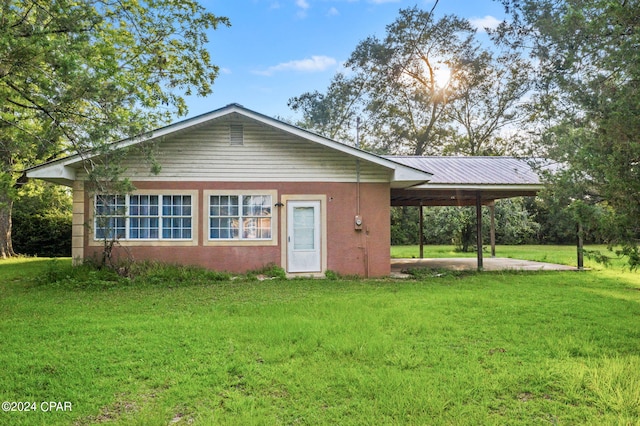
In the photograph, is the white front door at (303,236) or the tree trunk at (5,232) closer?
the white front door at (303,236)

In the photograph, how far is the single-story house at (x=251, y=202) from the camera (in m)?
10.3

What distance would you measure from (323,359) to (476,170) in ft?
33.9

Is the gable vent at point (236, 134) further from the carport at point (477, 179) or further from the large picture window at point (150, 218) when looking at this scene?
the carport at point (477, 179)

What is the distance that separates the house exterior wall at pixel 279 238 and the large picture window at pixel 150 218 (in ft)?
0.56

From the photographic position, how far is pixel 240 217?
1065 centimetres

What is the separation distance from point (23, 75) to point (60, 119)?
0.91 metres

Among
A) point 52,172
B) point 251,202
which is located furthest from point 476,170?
point 52,172

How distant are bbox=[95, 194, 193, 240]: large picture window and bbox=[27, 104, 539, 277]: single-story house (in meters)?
0.03

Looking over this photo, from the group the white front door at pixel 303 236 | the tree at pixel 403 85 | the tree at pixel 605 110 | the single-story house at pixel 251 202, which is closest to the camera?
the tree at pixel 605 110

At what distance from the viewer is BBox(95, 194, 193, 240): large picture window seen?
10359mm

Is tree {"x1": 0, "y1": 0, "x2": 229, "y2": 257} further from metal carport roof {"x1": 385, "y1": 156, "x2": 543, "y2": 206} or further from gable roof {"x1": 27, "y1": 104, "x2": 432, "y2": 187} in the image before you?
metal carport roof {"x1": 385, "y1": 156, "x2": 543, "y2": 206}

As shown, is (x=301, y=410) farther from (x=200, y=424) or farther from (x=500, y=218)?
(x=500, y=218)

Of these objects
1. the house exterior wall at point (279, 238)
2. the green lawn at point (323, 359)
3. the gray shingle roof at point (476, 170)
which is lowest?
the green lawn at point (323, 359)

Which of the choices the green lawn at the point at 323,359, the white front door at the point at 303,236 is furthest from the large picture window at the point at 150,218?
the green lawn at the point at 323,359
